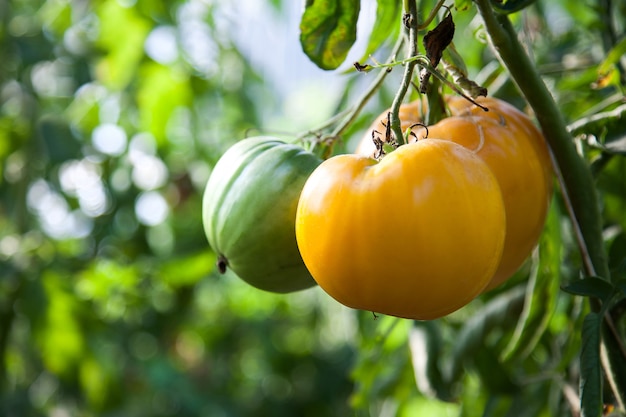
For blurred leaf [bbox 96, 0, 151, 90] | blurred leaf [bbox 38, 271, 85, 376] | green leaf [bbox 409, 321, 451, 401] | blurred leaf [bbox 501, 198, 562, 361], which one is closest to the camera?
blurred leaf [bbox 501, 198, 562, 361]

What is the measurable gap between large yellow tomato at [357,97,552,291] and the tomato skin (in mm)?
75

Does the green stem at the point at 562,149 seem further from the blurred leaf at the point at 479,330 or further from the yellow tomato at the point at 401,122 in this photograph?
the blurred leaf at the point at 479,330

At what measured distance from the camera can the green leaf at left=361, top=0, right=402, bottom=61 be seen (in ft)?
2.29

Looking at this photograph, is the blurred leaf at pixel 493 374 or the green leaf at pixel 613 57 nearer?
the green leaf at pixel 613 57

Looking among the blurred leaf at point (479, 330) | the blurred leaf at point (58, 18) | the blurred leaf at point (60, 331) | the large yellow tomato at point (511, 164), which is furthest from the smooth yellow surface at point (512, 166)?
the blurred leaf at point (58, 18)

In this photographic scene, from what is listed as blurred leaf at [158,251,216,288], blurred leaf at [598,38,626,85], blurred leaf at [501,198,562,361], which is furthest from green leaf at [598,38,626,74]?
blurred leaf at [158,251,216,288]

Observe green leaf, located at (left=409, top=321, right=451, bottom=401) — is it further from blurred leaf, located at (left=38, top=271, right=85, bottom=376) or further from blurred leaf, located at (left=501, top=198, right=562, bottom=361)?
blurred leaf, located at (left=38, top=271, right=85, bottom=376)

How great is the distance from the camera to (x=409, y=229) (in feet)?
1.62

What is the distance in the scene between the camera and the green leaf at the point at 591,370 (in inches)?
22.7

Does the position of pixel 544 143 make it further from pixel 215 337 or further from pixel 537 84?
pixel 215 337

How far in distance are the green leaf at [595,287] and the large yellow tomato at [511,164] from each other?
56 millimetres

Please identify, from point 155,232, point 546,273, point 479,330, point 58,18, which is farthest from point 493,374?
point 155,232

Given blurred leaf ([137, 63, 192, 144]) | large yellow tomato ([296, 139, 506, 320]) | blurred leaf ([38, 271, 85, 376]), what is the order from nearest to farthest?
large yellow tomato ([296, 139, 506, 320]) < blurred leaf ([38, 271, 85, 376]) < blurred leaf ([137, 63, 192, 144])

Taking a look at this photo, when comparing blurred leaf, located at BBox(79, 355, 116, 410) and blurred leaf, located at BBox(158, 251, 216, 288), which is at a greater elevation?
blurred leaf, located at BBox(158, 251, 216, 288)
